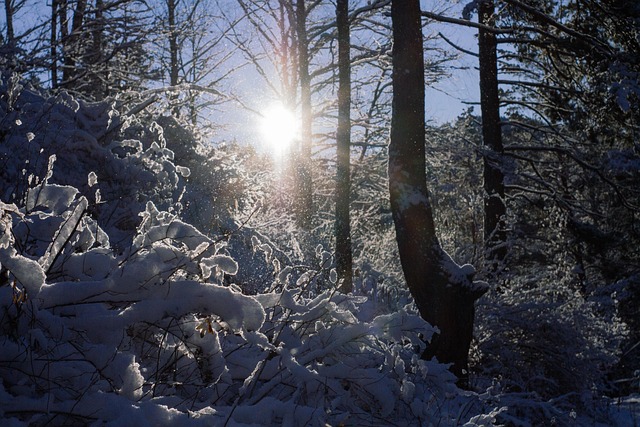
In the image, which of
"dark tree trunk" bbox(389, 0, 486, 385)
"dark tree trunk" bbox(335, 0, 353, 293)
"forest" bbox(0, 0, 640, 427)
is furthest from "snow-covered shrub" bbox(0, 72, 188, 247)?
"dark tree trunk" bbox(335, 0, 353, 293)

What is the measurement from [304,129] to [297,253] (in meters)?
8.32

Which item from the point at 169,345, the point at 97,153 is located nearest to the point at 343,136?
the point at 97,153

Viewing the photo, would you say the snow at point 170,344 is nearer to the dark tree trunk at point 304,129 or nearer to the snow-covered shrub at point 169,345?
the snow-covered shrub at point 169,345

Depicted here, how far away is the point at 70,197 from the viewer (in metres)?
2.44

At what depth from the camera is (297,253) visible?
903 centimetres

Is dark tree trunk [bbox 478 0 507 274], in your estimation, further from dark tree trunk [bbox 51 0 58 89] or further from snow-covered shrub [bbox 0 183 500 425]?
snow-covered shrub [bbox 0 183 500 425]

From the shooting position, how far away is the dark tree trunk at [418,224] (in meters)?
5.97

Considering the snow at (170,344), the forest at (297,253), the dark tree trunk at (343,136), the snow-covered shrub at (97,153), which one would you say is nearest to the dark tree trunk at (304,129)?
the forest at (297,253)

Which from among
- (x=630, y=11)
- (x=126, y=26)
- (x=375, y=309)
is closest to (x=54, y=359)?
(x=375, y=309)

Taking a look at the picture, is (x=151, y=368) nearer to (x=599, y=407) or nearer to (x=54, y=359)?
(x=54, y=359)

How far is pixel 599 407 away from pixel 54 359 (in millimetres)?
6240

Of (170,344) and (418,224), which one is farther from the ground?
(418,224)

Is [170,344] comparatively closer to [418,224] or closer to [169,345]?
[169,345]

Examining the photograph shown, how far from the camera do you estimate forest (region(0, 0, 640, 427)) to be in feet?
6.52
